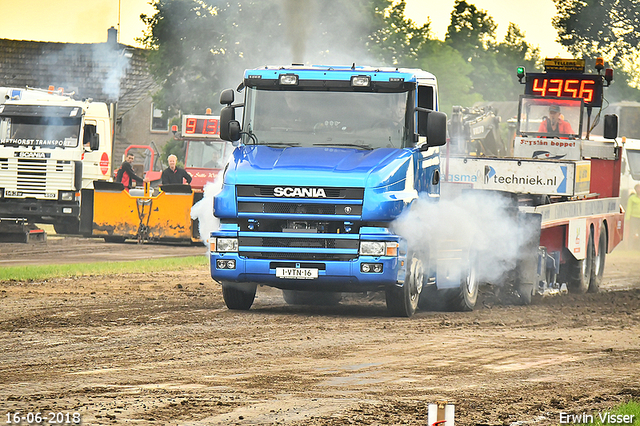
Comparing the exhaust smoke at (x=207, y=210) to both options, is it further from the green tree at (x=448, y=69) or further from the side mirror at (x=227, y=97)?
the green tree at (x=448, y=69)

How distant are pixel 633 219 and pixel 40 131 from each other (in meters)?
17.5

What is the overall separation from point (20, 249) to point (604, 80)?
524 inches

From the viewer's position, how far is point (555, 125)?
2148 centimetres

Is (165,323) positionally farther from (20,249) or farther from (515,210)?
(20,249)

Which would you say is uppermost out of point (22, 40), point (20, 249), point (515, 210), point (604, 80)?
point (22, 40)

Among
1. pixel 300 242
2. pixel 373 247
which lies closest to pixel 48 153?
pixel 300 242

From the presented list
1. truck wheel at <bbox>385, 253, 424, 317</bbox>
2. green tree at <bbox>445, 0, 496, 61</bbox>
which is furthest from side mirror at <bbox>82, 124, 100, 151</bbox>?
green tree at <bbox>445, 0, 496, 61</bbox>

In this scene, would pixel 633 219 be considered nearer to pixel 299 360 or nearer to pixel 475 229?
pixel 475 229

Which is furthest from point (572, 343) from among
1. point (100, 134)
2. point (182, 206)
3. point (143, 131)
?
point (143, 131)

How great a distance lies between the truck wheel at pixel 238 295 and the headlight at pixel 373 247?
1.94 m

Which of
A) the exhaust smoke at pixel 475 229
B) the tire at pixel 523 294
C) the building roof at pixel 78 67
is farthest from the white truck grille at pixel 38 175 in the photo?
the building roof at pixel 78 67

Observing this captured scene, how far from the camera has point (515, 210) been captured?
54.2ft

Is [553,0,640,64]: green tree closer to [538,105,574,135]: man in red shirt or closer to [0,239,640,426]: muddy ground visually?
[538,105,574,135]: man in red shirt

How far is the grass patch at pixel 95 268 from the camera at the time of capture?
18.8 metres
